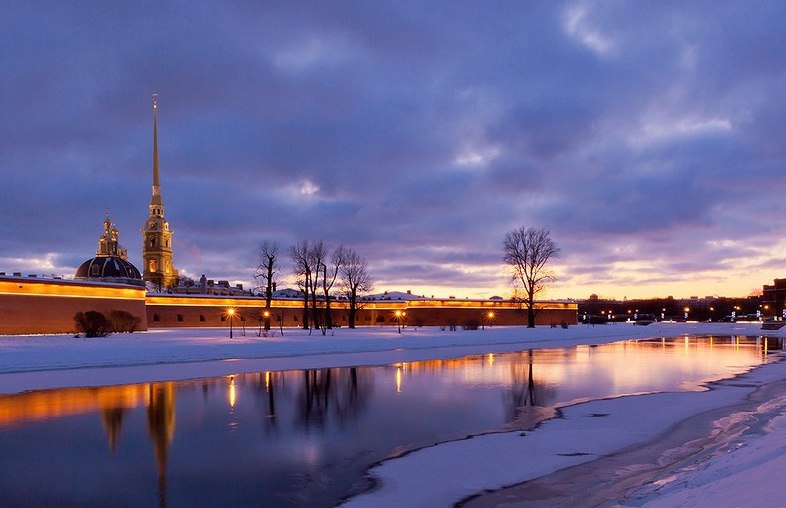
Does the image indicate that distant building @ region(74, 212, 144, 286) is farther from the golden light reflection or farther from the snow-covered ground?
the golden light reflection

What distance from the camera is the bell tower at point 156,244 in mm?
148875

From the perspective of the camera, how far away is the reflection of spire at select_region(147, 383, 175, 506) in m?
11.6

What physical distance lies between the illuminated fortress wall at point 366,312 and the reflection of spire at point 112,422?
72141mm

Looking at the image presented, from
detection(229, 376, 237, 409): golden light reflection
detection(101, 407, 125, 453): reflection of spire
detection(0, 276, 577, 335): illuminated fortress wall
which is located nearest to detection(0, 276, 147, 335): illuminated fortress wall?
detection(0, 276, 577, 335): illuminated fortress wall

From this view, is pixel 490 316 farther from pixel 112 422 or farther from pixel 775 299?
pixel 112 422

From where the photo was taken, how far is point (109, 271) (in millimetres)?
Answer: 106188

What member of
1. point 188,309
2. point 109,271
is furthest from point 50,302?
point 109,271

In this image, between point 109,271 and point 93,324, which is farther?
point 109,271


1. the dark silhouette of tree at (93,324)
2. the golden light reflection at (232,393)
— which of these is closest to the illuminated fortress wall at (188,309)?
the dark silhouette of tree at (93,324)

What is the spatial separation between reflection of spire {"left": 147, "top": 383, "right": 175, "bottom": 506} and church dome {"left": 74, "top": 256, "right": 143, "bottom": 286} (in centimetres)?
8556

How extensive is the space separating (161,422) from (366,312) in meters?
107

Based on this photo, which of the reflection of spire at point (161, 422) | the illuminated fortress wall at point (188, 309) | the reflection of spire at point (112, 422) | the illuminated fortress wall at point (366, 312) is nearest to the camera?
the reflection of spire at point (161, 422)

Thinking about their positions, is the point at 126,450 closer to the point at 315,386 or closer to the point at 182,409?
the point at 182,409

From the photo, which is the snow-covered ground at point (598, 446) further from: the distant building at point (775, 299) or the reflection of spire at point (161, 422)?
the distant building at point (775, 299)
